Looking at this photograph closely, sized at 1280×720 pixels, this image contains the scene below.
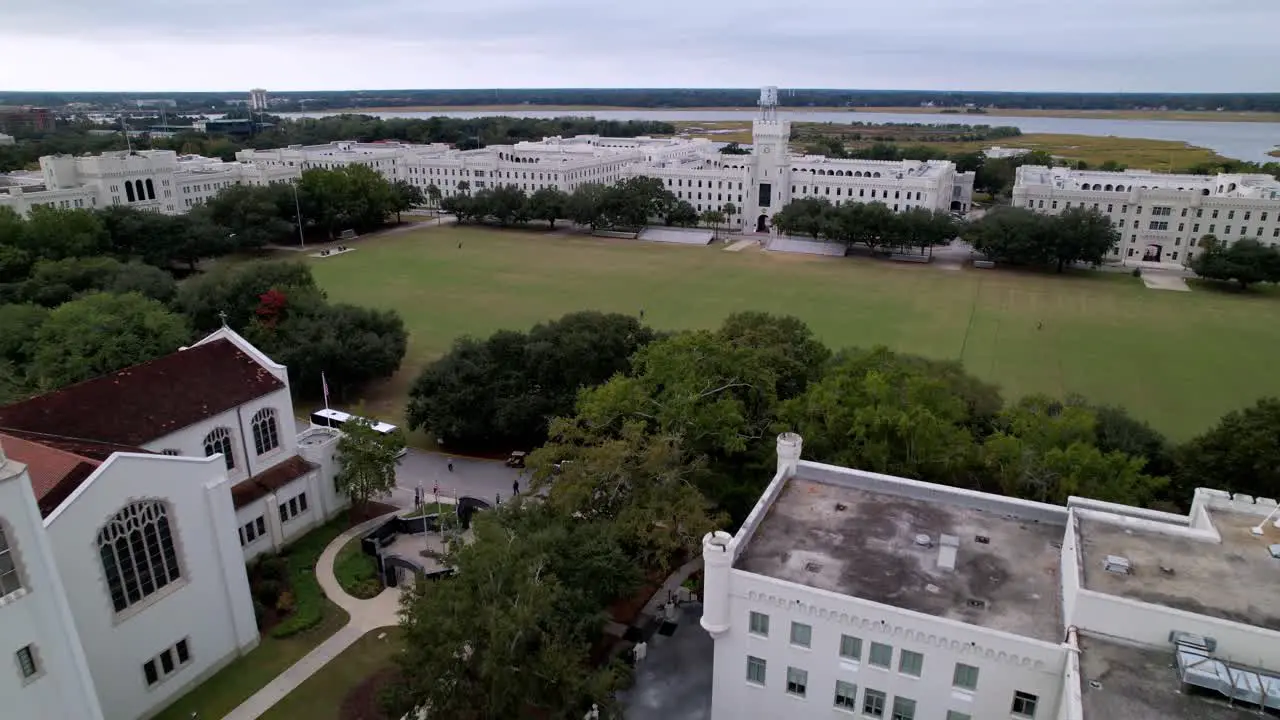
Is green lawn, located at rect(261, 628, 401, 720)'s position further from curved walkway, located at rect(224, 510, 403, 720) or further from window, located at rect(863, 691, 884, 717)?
window, located at rect(863, 691, 884, 717)

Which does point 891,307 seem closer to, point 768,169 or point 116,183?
point 768,169

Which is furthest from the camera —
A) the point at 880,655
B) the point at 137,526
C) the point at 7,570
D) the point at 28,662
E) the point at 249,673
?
the point at 249,673

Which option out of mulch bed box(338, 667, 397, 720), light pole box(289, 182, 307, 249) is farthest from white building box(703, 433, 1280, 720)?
light pole box(289, 182, 307, 249)

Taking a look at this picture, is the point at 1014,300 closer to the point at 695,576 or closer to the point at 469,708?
the point at 695,576

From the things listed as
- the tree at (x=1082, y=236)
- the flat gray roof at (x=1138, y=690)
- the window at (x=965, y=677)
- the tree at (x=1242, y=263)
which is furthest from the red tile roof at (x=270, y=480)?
the tree at (x=1242, y=263)

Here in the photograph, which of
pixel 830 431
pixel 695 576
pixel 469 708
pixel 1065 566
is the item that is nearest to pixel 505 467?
pixel 695 576

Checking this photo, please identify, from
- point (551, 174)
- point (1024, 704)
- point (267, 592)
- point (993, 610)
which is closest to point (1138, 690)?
point (1024, 704)
